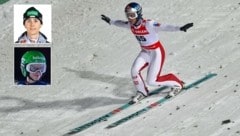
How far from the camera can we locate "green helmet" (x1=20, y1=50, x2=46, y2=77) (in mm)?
15464

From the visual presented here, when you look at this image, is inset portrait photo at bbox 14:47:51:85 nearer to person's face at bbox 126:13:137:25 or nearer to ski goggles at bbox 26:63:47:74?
ski goggles at bbox 26:63:47:74

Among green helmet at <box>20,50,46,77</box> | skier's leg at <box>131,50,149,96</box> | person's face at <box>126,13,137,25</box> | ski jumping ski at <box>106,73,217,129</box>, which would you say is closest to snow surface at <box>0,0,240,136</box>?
ski jumping ski at <box>106,73,217,129</box>

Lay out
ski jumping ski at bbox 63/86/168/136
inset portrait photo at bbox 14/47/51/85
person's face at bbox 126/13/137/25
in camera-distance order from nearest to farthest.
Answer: ski jumping ski at bbox 63/86/168/136 → person's face at bbox 126/13/137/25 → inset portrait photo at bbox 14/47/51/85

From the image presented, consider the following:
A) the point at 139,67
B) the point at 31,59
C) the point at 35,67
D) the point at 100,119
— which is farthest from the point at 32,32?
the point at 100,119

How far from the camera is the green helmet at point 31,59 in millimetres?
15464

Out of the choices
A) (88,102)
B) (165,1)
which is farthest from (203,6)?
(88,102)

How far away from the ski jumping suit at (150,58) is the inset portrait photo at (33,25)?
5.33m

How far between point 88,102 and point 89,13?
559cm

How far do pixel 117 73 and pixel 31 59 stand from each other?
3.04 meters

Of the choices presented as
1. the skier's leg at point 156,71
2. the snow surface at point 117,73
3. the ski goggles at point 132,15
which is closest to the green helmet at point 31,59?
the snow surface at point 117,73

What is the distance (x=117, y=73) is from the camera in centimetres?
1366

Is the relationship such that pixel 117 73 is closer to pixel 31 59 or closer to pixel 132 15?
pixel 132 15

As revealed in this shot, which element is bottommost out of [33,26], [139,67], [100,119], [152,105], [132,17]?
[100,119]

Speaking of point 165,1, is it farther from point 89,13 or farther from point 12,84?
point 12,84
